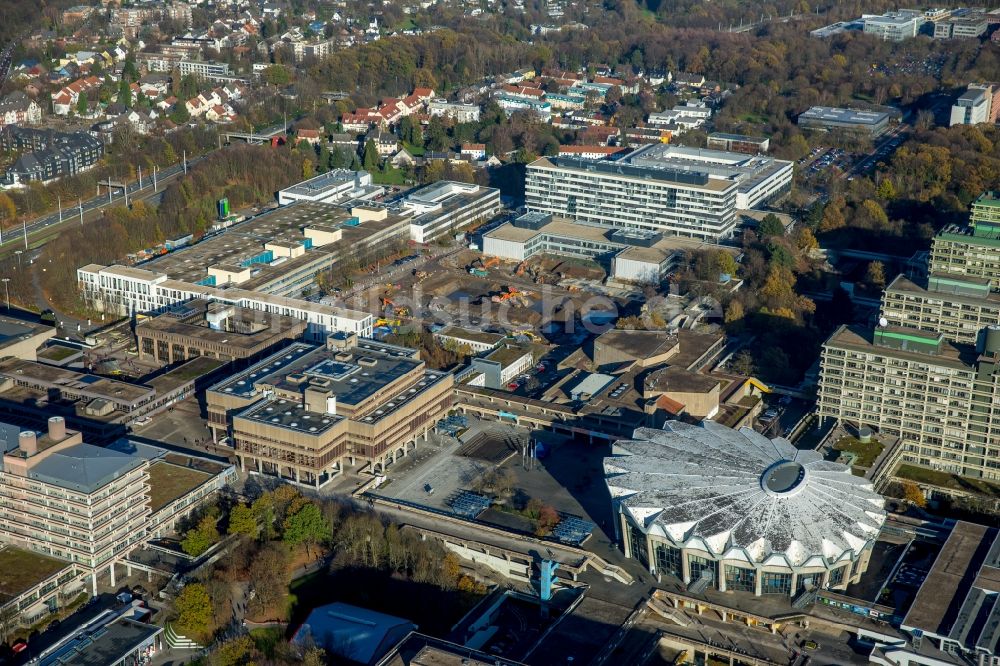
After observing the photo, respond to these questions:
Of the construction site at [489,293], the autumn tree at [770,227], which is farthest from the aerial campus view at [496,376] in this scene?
the autumn tree at [770,227]

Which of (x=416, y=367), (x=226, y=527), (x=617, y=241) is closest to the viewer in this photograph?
(x=226, y=527)

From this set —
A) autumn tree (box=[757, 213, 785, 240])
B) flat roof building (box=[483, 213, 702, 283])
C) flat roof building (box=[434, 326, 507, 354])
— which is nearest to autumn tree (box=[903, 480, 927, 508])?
flat roof building (box=[434, 326, 507, 354])

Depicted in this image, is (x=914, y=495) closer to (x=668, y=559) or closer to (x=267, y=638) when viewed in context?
(x=668, y=559)

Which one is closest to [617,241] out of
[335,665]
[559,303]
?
[559,303]

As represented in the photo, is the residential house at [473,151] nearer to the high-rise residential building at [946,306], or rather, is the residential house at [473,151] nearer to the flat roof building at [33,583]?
the high-rise residential building at [946,306]

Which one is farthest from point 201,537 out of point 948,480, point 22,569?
point 948,480

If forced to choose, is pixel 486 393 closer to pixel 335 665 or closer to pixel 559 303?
pixel 559 303
